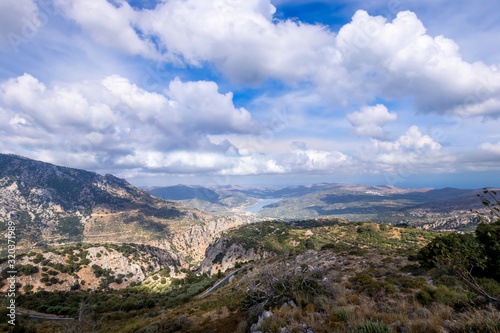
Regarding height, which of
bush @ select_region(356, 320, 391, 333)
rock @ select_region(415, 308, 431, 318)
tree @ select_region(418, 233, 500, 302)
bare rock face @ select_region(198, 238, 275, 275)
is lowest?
bare rock face @ select_region(198, 238, 275, 275)

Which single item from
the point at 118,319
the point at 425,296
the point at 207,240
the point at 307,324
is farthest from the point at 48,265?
the point at 207,240

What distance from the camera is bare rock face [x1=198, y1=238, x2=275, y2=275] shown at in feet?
270

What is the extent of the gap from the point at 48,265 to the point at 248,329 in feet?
263

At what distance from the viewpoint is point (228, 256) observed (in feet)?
294

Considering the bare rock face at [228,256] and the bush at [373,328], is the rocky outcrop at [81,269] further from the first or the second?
the bush at [373,328]

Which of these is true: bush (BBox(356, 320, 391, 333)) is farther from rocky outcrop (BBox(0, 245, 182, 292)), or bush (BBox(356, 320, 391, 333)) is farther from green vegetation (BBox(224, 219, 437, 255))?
rocky outcrop (BBox(0, 245, 182, 292))

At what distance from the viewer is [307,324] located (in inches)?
336

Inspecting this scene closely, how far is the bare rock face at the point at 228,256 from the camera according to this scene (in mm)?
82438

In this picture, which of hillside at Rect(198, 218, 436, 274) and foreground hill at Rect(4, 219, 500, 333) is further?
hillside at Rect(198, 218, 436, 274)

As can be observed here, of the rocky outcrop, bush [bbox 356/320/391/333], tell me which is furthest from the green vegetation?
bush [bbox 356/320/391/333]

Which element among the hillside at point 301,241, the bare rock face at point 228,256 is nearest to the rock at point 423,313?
the hillside at point 301,241

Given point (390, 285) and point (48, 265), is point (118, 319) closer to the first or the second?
point (390, 285)

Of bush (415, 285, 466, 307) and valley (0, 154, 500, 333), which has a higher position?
bush (415, 285, 466, 307)

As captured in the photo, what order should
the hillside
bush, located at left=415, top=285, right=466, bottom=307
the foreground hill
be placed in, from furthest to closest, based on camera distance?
the hillside
bush, located at left=415, top=285, right=466, bottom=307
the foreground hill
